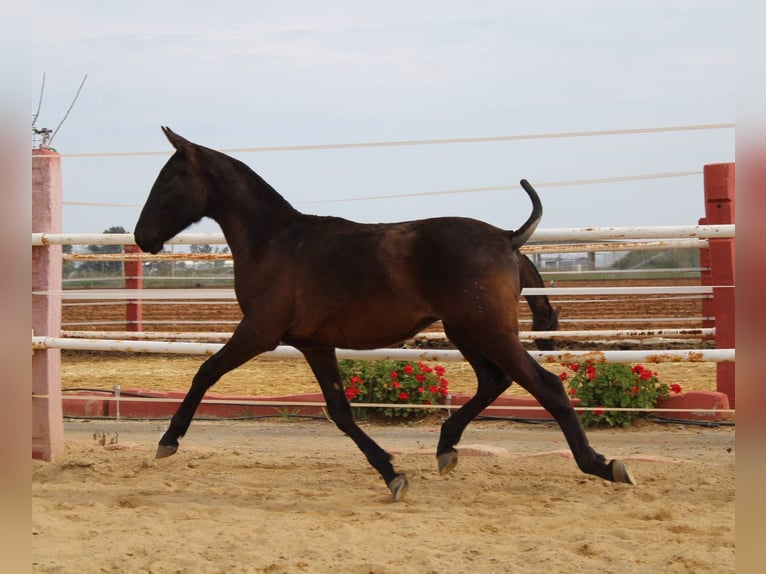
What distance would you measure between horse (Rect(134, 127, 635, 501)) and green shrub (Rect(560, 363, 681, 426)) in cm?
240

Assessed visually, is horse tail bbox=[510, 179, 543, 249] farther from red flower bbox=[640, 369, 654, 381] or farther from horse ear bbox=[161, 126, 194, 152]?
red flower bbox=[640, 369, 654, 381]

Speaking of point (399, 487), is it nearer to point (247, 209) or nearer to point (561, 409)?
point (561, 409)

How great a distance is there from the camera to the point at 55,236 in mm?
5590

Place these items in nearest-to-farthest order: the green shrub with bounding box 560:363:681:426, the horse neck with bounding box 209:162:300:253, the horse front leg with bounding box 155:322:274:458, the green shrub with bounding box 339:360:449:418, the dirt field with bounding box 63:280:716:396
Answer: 1. the horse front leg with bounding box 155:322:274:458
2. the horse neck with bounding box 209:162:300:253
3. the green shrub with bounding box 560:363:681:426
4. the green shrub with bounding box 339:360:449:418
5. the dirt field with bounding box 63:280:716:396

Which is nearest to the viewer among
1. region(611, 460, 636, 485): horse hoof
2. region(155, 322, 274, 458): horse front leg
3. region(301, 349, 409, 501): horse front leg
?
region(611, 460, 636, 485): horse hoof

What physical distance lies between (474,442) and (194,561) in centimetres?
340

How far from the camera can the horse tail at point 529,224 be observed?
4422mm

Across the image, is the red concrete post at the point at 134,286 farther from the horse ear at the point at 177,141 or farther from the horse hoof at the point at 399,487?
the horse hoof at the point at 399,487

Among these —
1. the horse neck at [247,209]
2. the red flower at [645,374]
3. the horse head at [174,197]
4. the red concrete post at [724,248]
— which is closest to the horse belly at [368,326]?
the horse neck at [247,209]

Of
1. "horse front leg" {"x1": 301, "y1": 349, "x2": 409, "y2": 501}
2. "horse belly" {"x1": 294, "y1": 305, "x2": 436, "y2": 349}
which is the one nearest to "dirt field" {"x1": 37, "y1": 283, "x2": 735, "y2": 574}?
"horse front leg" {"x1": 301, "y1": 349, "x2": 409, "y2": 501}

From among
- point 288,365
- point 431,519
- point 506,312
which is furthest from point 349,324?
point 288,365

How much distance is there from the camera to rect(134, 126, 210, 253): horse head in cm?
489

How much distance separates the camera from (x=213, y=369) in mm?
4578

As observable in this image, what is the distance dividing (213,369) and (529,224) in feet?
6.03
